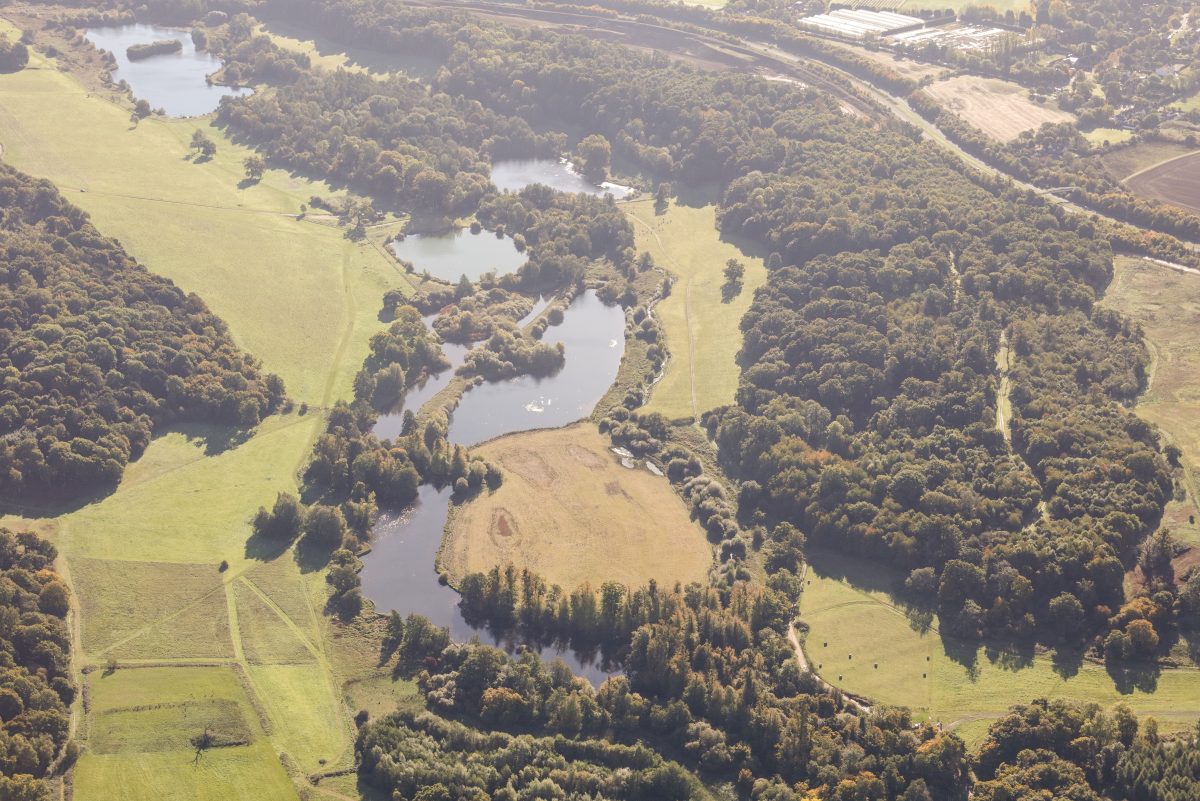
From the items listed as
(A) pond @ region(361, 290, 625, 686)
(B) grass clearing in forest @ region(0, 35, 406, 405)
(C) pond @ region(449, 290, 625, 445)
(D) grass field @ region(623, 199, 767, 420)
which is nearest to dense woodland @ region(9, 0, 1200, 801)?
(A) pond @ region(361, 290, 625, 686)

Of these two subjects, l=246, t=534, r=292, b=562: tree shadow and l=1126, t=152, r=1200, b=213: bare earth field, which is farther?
l=1126, t=152, r=1200, b=213: bare earth field

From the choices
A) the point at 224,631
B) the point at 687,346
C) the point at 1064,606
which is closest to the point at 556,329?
the point at 687,346

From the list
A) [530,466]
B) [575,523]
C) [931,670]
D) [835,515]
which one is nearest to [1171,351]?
[835,515]

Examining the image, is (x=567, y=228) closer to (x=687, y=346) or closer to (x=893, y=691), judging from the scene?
(x=687, y=346)

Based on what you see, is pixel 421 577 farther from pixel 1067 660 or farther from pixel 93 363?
pixel 1067 660

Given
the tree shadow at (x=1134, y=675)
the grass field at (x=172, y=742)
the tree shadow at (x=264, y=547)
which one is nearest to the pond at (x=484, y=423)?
the tree shadow at (x=264, y=547)

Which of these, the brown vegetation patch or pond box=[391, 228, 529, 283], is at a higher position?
pond box=[391, 228, 529, 283]

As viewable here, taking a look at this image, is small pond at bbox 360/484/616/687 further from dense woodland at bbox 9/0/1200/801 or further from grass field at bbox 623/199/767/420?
grass field at bbox 623/199/767/420
